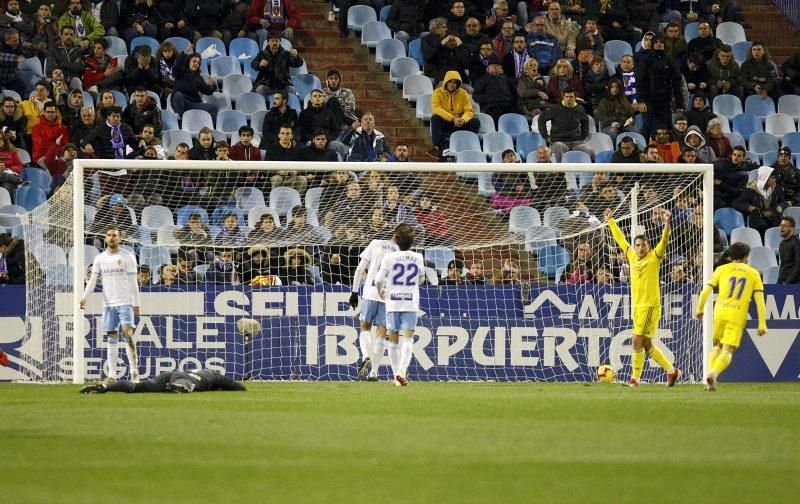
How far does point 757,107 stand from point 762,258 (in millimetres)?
4459

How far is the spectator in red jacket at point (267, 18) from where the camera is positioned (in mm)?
22156

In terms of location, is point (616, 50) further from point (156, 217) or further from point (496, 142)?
point (156, 217)

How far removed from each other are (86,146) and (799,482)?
13967 mm

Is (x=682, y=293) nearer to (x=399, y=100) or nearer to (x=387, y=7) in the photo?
(x=399, y=100)

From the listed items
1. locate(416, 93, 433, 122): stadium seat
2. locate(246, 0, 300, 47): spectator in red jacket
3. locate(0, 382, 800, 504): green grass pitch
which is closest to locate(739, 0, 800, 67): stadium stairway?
locate(416, 93, 433, 122): stadium seat

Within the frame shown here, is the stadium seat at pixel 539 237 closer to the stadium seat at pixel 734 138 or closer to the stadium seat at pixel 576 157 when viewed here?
the stadium seat at pixel 576 157

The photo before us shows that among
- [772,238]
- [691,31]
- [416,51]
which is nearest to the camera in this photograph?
[772,238]

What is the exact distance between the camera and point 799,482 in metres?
6.87

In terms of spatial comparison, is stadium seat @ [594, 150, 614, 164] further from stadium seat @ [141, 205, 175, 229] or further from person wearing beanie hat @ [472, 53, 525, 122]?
stadium seat @ [141, 205, 175, 229]

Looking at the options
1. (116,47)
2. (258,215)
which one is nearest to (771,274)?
(258,215)

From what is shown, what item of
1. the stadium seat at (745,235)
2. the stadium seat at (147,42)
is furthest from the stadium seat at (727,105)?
the stadium seat at (147,42)

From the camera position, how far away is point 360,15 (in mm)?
22953

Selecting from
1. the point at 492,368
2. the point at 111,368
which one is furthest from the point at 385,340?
the point at 111,368

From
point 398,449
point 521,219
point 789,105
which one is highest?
point 789,105
